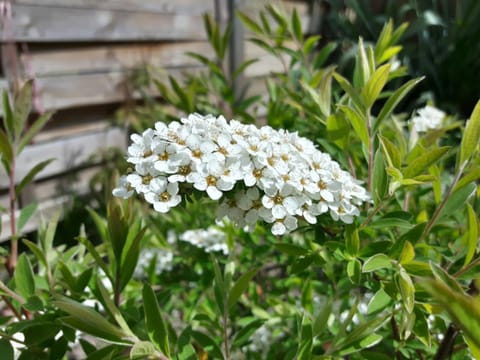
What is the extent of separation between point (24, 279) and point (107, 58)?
A: 1.95m

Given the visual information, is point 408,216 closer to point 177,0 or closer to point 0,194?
point 0,194

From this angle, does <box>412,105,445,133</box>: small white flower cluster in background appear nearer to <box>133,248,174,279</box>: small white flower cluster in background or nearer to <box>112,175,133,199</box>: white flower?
<box>133,248,174,279</box>: small white flower cluster in background

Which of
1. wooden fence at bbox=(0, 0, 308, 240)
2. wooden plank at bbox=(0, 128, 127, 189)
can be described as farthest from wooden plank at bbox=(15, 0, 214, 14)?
wooden plank at bbox=(0, 128, 127, 189)

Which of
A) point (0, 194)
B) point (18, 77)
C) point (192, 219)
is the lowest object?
point (0, 194)

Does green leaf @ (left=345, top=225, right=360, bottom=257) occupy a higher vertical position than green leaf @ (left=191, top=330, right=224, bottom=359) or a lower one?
higher

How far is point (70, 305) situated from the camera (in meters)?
0.62

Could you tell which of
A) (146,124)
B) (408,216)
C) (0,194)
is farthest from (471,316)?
(146,124)

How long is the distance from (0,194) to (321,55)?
1.46 m

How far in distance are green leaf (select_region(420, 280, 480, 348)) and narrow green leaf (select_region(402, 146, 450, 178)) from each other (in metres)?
0.31

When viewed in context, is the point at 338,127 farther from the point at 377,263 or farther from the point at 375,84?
the point at 377,263

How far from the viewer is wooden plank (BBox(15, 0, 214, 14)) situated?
7.34ft

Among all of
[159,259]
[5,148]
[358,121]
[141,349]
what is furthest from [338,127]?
[159,259]

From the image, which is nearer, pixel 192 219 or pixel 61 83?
pixel 192 219

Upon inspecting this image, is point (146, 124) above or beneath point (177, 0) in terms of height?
beneath
